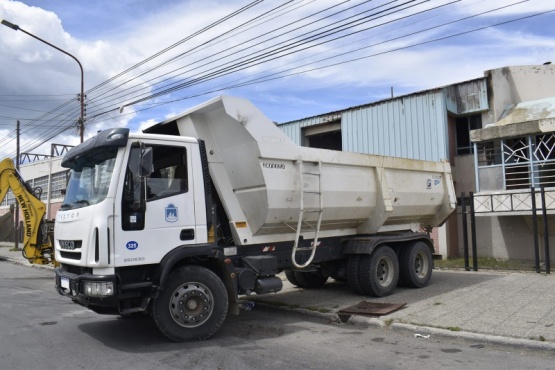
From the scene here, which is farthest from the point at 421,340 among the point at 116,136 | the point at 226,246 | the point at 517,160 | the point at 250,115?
the point at 517,160

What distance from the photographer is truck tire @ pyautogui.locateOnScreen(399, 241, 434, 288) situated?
990 cm

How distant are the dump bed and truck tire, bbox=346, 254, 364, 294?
0.54 metres

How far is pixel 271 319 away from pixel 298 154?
285cm

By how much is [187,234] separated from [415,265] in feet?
19.5

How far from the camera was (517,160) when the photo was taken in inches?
584

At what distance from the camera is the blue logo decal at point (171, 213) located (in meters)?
6.30

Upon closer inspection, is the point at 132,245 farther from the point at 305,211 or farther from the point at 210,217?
the point at 305,211

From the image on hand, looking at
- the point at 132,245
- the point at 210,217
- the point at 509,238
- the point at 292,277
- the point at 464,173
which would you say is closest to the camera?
the point at 132,245

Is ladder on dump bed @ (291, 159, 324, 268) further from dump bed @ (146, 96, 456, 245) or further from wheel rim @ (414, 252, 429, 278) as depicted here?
wheel rim @ (414, 252, 429, 278)

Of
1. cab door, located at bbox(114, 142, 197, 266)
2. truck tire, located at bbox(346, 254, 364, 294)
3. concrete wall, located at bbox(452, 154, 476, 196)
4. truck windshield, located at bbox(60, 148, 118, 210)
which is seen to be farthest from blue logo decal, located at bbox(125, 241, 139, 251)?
concrete wall, located at bbox(452, 154, 476, 196)

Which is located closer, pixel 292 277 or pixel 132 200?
pixel 132 200

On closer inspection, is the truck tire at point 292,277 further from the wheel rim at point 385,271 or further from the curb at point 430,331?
the curb at point 430,331

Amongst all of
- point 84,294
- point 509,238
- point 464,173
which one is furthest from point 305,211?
point 464,173

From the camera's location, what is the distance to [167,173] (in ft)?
21.3
